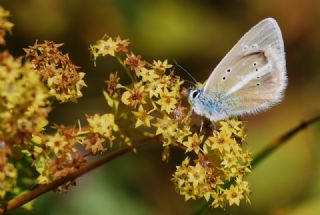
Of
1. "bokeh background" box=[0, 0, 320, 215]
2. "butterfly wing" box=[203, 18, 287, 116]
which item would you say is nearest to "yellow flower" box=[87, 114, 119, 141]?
"butterfly wing" box=[203, 18, 287, 116]

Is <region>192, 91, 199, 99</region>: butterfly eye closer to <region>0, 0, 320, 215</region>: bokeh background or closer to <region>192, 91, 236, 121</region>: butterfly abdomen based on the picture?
<region>192, 91, 236, 121</region>: butterfly abdomen

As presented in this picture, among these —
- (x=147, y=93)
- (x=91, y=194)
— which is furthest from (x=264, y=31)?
(x=91, y=194)

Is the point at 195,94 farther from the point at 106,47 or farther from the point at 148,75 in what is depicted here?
the point at 106,47

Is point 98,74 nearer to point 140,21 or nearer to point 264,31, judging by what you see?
point 140,21

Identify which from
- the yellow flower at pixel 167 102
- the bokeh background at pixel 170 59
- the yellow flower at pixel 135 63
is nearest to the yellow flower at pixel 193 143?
the yellow flower at pixel 167 102

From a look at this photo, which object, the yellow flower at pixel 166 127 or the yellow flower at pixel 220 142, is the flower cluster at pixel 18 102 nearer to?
the yellow flower at pixel 166 127

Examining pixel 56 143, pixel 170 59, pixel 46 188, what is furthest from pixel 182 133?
pixel 170 59
